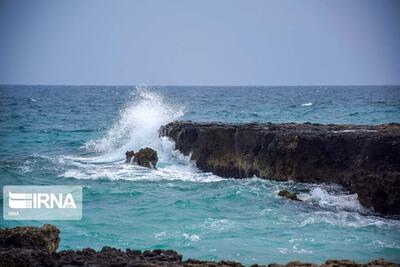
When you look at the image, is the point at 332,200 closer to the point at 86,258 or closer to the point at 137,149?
the point at 86,258

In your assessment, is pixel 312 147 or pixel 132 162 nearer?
pixel 312 147

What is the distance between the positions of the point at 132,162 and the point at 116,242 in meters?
11.0

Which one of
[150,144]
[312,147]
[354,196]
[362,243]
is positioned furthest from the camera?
[150,144]

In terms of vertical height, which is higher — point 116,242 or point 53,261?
point 53,261

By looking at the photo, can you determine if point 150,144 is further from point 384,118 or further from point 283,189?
point 384,118

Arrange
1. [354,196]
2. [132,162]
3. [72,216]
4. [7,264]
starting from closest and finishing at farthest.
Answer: [7,264]
[72,216]
[354,196]
[132,162]

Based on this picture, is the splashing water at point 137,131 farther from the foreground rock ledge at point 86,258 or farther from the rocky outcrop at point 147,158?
the foreground rock ledge at point 86,258

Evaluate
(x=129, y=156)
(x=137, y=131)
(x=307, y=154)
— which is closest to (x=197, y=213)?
(x=307, y=154)

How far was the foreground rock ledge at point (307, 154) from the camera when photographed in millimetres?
14125

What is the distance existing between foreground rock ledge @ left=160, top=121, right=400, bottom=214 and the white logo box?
6.02 meters

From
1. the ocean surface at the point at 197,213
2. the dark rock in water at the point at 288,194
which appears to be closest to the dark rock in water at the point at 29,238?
the ocean surface at the point at 197,213

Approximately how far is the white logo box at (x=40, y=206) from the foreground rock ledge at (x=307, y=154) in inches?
237

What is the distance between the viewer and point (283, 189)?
15953 mm

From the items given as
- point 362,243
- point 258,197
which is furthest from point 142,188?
point 362,243
